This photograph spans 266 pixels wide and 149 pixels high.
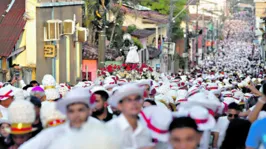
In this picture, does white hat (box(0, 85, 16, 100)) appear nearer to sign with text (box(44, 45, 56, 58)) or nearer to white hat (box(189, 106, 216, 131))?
white hat (box(189, 106, 216, 131))

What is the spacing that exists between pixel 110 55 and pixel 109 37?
176 inches

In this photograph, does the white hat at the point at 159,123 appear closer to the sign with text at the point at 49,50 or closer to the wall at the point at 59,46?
the wall at the point at 59,46

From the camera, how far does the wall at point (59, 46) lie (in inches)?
1156

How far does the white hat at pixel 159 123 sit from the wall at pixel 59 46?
71.3 feet

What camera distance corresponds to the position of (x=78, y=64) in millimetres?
37062

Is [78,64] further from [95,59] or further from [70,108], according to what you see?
[70,108]

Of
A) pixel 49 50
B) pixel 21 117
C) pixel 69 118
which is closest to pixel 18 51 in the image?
pixel 49 50

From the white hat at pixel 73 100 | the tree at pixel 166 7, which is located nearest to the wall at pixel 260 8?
the tree at pixel 166 7

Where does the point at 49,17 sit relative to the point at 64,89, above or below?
above

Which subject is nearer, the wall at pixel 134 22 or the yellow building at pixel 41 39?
the yellow building at pixel 41 39

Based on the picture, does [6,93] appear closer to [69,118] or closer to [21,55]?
[69,118]

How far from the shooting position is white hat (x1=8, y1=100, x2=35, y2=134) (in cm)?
776

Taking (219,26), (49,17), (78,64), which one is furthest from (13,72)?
(219,26)

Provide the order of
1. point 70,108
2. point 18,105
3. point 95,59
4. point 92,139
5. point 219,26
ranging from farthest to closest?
point 219,26 < point 95,59 < point 18,105 < point 70,108 < point 92,139
